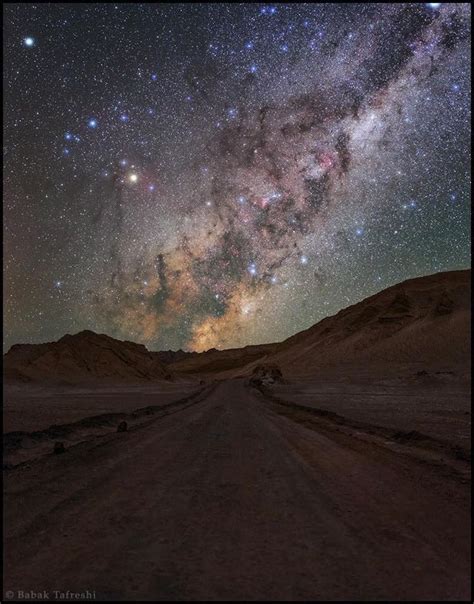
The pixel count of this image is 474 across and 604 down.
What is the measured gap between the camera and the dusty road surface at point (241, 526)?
366 centimetres

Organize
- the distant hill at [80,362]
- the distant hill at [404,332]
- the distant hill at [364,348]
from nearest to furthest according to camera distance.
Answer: the distant hill at [80,362] → the distant hill at [364,348] → the distant hill at [404,332]

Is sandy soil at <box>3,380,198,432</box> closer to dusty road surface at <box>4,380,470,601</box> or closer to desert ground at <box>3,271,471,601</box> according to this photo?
desert ground at <box>3,271,471,601</box>

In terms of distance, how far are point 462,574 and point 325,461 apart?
16.0 ft

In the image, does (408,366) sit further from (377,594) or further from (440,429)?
(377,594)

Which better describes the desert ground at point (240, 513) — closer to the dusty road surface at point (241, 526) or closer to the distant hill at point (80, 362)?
the dusty road surface at point (241, 526)

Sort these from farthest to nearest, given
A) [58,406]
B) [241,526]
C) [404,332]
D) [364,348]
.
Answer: [364,348] → [404,332] → [58,406] → [241,526]

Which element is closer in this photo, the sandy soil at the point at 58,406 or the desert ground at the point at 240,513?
the desert ground at the point at 240,513

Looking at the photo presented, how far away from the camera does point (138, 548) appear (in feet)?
14.2

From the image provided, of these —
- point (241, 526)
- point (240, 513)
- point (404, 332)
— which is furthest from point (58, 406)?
point (404, 332)

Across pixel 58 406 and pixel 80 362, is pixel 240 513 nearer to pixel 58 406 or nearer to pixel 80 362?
pixel 58 406

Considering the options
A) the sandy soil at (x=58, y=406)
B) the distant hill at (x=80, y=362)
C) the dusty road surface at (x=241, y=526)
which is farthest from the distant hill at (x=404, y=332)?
the dusty road surface at (x=241, y=526)

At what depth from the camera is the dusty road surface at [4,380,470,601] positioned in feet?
12.0

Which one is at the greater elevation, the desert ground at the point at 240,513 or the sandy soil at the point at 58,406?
the desert ground at the point at 240,513

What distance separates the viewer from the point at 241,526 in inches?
195
